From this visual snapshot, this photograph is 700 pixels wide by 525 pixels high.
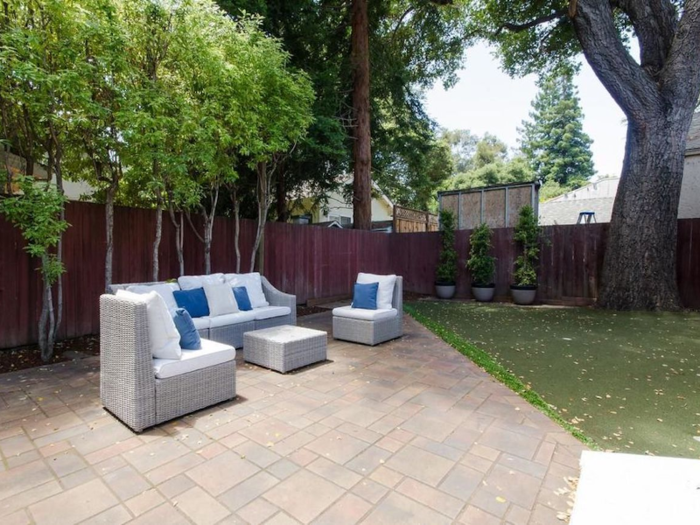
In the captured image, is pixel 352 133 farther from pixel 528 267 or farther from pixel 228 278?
pixel 228 278

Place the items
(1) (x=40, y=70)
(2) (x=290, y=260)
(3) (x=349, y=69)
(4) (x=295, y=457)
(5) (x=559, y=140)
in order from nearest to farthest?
(4) (x=295, y=457)
(1) (x=40, y=70)
(2) (x=290, y=260)
(3) (x=349, y=69)
(5) (x=559, y=140)

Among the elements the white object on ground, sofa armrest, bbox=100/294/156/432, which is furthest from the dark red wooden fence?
the white object on ground

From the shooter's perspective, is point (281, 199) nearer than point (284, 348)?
No

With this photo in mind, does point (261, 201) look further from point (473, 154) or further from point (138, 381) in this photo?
point (473, 154)

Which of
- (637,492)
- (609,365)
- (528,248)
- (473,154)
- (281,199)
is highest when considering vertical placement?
(473,154)

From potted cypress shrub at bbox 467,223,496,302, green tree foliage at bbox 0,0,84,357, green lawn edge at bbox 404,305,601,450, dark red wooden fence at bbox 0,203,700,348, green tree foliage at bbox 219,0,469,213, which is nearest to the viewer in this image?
green lawn edge at bbox 404,305,601,450

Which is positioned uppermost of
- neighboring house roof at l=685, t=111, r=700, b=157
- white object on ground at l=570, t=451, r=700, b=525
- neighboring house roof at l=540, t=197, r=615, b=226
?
neighboring house roof at l=685, t=111, r=700, b=157

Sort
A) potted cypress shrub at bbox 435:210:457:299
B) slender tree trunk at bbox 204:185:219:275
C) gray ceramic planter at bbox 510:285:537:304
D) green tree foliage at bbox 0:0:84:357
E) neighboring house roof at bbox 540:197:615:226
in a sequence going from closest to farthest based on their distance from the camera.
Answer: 1. green tree foliage at bbox 0:0:84:357
2. slender tree trunk at bbox 204:185:219:275
3. gray ceramic planter at bbox 510:285:537:304
4. potted cypress shrub at bbox 435:210:457:299
5. neighboring house roof at bbox 540:197:615:226

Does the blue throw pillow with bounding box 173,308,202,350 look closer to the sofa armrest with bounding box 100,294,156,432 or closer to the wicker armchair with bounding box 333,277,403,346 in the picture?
the sofa armrest with bounding box 100,294,156,432

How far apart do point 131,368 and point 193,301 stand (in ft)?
5.85

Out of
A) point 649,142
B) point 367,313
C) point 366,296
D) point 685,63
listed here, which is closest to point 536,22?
point 685,63

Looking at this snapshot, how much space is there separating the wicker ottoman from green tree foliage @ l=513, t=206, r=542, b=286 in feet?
20.2

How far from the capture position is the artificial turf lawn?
2.61 meters

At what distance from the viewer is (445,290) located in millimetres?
9461
